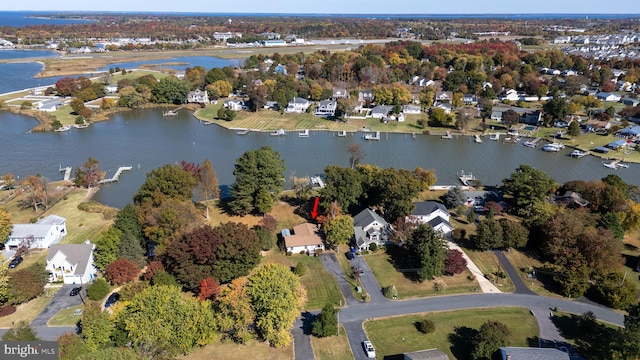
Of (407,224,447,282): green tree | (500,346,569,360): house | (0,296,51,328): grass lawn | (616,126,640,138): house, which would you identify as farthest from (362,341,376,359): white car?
(616,126,640,138): house

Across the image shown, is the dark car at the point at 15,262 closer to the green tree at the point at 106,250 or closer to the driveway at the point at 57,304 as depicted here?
the driveway at the point at 57,304

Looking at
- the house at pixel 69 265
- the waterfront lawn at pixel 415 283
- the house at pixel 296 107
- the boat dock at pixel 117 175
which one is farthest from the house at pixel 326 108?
the house at pixel 69 265

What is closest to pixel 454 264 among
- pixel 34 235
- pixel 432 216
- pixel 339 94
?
pixel 432 216

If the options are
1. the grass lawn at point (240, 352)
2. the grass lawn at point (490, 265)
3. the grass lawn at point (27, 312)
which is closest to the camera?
the grass lawn at point (240, 352)

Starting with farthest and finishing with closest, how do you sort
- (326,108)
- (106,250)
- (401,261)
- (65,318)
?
(326,108)
(401,261)
(106,250)
(65,318)

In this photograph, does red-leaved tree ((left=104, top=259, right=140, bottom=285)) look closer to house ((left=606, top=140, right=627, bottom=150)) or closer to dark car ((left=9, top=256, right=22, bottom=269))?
dark car ((left=9, top=256, right=22, bottom=269))

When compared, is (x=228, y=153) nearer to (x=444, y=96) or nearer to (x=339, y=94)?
(x=339, y=94)

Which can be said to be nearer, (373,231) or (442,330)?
(442,330)

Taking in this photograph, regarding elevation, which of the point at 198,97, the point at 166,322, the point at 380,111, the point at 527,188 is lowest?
the point at 166,322
